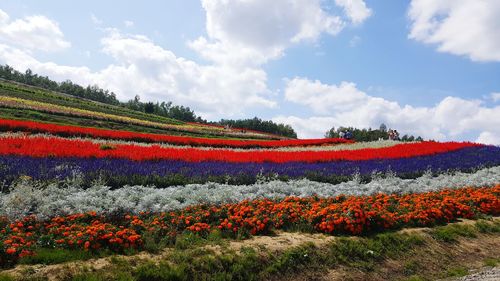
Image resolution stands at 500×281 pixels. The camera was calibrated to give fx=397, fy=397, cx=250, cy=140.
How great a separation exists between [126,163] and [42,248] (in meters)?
7.18

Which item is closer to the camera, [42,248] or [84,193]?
[42,248]

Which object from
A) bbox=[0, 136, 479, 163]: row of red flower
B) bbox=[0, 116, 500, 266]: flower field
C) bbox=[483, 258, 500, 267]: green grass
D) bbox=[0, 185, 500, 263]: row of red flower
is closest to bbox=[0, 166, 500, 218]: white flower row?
bbox=[0, 116, 500, 266]: flower field

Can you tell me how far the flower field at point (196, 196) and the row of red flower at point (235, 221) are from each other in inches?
0.9

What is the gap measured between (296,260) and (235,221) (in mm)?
1587

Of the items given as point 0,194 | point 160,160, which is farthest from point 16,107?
point 0,194

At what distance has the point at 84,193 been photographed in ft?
31.2

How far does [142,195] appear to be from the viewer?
991cm

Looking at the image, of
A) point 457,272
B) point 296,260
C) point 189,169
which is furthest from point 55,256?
point 189,169

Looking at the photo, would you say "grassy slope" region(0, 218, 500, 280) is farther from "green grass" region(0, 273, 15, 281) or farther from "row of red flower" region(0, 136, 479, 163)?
"row of red flower" region(0, 136, 479, 163)

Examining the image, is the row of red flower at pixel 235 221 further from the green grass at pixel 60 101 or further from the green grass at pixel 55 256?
the green grass at pixel 60 101

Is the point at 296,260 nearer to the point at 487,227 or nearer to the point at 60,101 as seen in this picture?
the point at 487,227

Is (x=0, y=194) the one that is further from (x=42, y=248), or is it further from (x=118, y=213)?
(x=42, y=248)

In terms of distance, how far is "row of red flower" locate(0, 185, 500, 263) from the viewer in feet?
21.5

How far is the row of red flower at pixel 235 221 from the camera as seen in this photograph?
654cm
